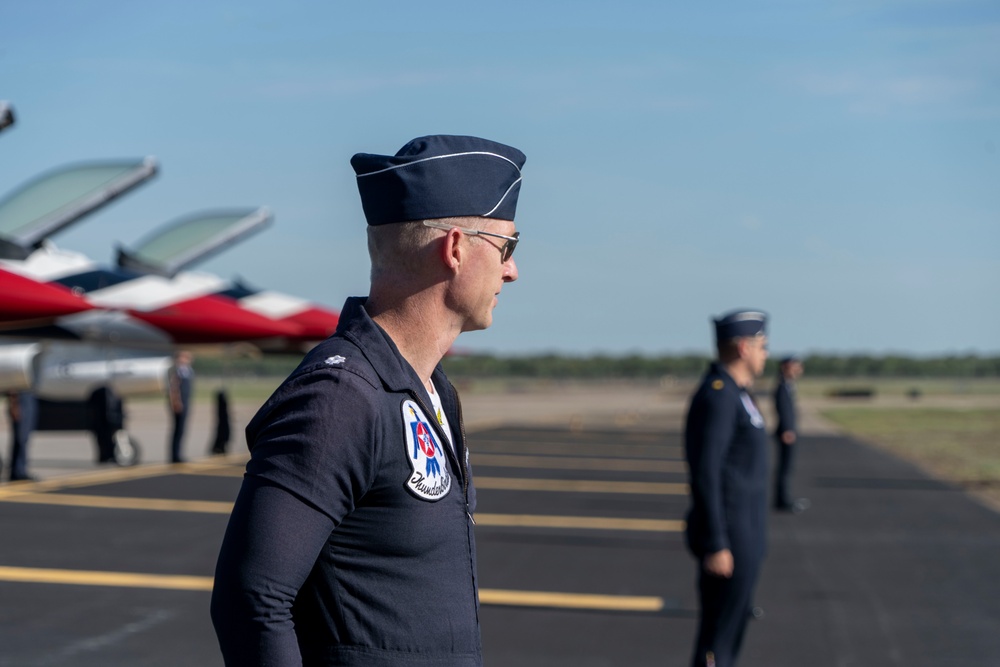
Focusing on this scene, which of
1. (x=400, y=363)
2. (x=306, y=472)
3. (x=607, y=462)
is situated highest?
(x=400, y=363)

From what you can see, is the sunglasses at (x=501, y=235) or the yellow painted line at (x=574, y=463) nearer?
the sunglasses at (x=501, y=235)

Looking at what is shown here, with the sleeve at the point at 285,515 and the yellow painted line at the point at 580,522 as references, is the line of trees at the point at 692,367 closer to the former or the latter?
the yellow painted line at the point at 580,522

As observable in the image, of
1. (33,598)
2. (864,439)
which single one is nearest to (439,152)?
(33,598)

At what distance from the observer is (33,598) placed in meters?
7.60

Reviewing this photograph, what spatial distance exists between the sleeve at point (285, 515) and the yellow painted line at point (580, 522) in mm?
9987

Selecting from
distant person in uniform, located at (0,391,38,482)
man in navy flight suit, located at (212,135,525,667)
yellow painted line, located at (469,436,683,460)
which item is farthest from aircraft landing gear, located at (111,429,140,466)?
man in navy flight suit, located at (212,135,525,667)

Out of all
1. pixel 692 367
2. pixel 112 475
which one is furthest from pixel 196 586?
pixel 692 367

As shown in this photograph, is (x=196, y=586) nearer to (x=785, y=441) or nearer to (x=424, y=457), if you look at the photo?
(x=424, y=457)

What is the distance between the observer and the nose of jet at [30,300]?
45.5 feet

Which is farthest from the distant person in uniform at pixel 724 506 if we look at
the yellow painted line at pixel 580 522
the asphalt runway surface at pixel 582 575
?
the yellow painted line at pixel 580 522

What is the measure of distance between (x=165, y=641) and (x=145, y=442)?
59.7 ft

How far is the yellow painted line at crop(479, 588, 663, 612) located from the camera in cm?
766

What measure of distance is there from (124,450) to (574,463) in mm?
7879

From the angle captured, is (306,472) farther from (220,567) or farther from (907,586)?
(907,586)
